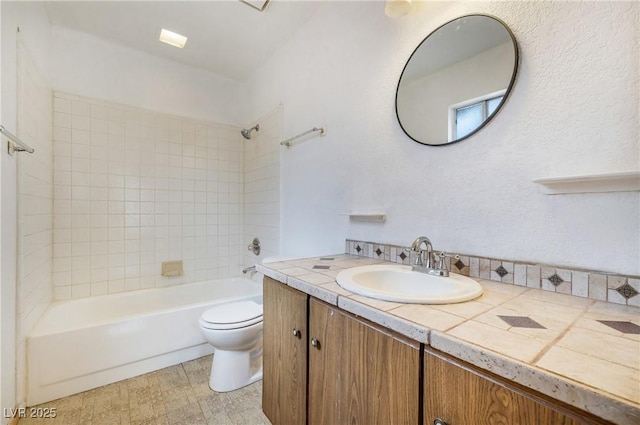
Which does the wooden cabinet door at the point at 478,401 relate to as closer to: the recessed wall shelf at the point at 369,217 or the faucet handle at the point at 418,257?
the faucet handle at the point at 418,257

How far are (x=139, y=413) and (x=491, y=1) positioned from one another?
259 cm

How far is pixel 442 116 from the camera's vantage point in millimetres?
1203

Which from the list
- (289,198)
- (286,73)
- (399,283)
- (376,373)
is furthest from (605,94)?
(286,73)

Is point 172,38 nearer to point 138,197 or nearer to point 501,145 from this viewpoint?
point 138,197

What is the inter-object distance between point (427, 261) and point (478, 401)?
23.6 inches

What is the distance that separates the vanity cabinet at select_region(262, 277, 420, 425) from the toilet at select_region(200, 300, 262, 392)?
1.40 ft

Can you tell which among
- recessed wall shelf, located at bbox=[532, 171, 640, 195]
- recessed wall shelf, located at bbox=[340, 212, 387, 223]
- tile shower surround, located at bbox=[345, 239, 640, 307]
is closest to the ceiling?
recessed wall shelf, located at bbox=[340, 212, 387, 223]

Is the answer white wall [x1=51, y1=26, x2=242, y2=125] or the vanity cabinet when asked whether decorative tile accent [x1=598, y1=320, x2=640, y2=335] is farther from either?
white wall [x1=51, y1=26, x2=242, y2=125]

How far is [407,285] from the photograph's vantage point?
111 cm

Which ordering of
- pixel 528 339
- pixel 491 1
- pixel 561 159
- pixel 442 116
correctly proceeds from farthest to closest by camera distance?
pixel 442 116 → pixel 491 1 → pixel 561 159 → pixel 528 339

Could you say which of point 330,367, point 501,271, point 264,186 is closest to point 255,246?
point 264,186

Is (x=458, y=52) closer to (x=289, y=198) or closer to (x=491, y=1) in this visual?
(x=491, y=1)

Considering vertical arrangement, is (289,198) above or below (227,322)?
above

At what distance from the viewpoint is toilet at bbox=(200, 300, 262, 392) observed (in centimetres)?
162
